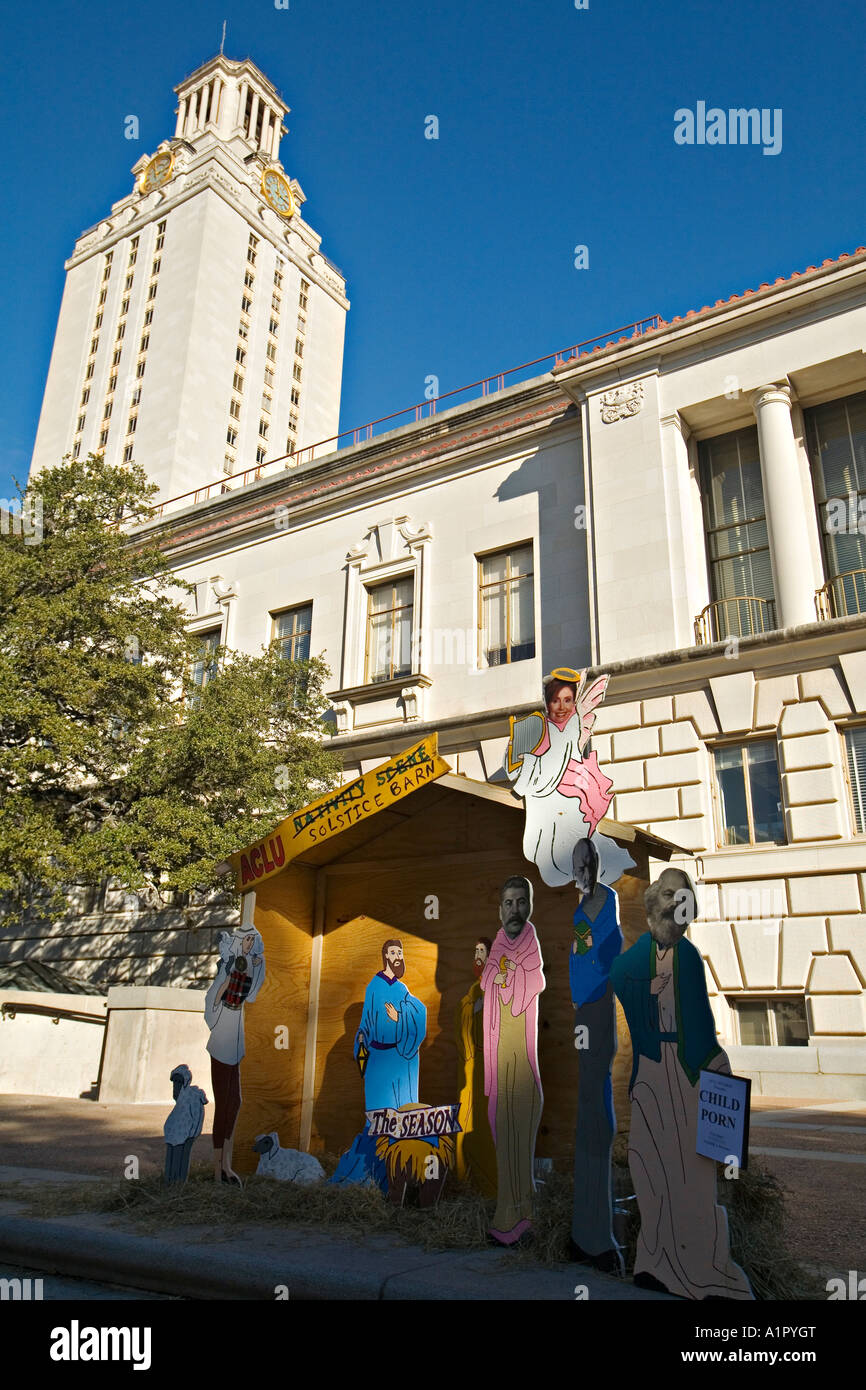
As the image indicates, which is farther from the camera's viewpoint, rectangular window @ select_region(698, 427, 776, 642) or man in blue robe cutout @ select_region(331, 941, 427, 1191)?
rectangular window @ select_region(698, 427, 776, 642)

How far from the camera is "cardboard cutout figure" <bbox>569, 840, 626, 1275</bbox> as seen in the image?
5547 mm

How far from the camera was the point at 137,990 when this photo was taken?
655 inches

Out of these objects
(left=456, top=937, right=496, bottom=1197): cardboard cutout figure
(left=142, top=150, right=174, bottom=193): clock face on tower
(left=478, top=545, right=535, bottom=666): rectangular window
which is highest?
(left=142, top=150, right=174, bottom=193): clock face on tower

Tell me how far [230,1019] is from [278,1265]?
9.29ft

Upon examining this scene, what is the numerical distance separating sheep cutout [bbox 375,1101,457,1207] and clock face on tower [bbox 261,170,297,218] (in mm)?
99294

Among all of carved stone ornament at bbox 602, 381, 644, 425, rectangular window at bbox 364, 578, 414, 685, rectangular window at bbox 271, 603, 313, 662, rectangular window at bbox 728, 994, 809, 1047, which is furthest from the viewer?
rectangular window at bbox 271, 603, 313, 662

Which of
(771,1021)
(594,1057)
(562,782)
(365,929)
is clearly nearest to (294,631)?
(771,1021)

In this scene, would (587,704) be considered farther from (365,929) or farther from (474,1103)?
(365,929)

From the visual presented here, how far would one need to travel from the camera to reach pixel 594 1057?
19.1ft

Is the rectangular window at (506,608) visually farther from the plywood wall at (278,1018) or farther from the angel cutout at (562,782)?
the angel cutout at (562,782)

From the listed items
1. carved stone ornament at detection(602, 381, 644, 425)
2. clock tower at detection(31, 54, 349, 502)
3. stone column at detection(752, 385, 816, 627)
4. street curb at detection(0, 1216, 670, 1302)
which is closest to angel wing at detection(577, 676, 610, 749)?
street curb at detection(0, 1216, 670, 1302)

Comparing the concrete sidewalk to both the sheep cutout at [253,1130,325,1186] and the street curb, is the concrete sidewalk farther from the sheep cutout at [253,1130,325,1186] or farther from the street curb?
the sheep cutout at [253,1130,325,1186]

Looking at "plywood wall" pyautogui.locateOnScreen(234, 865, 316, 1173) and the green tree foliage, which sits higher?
the green tree foliage
